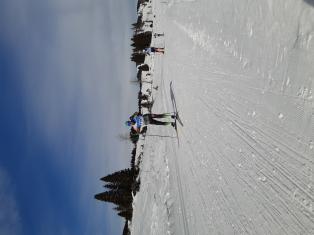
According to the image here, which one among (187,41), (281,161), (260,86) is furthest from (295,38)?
(187,41)

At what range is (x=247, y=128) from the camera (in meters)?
6.51

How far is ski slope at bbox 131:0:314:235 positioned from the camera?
485 cm

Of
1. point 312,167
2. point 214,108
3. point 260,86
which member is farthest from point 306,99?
point 214,108

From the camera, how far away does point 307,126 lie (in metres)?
4.69

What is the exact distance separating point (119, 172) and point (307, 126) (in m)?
28.3

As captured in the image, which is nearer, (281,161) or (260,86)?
(281,161)

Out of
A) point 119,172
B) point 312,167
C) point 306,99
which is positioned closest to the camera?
point 312,167

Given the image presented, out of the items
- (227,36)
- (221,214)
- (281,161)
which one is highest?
(227,36)

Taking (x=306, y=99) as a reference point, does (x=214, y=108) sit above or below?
below

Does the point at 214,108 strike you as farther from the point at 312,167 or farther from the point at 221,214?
the point at 312,167

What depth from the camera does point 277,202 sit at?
5.02m

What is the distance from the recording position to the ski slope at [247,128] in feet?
15.9

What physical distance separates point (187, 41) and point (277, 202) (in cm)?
1110

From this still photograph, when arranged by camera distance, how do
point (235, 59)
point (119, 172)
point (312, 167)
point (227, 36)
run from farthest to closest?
point (119, 172) < point (227, 36) < point (235, 59) < point (312, 167)
